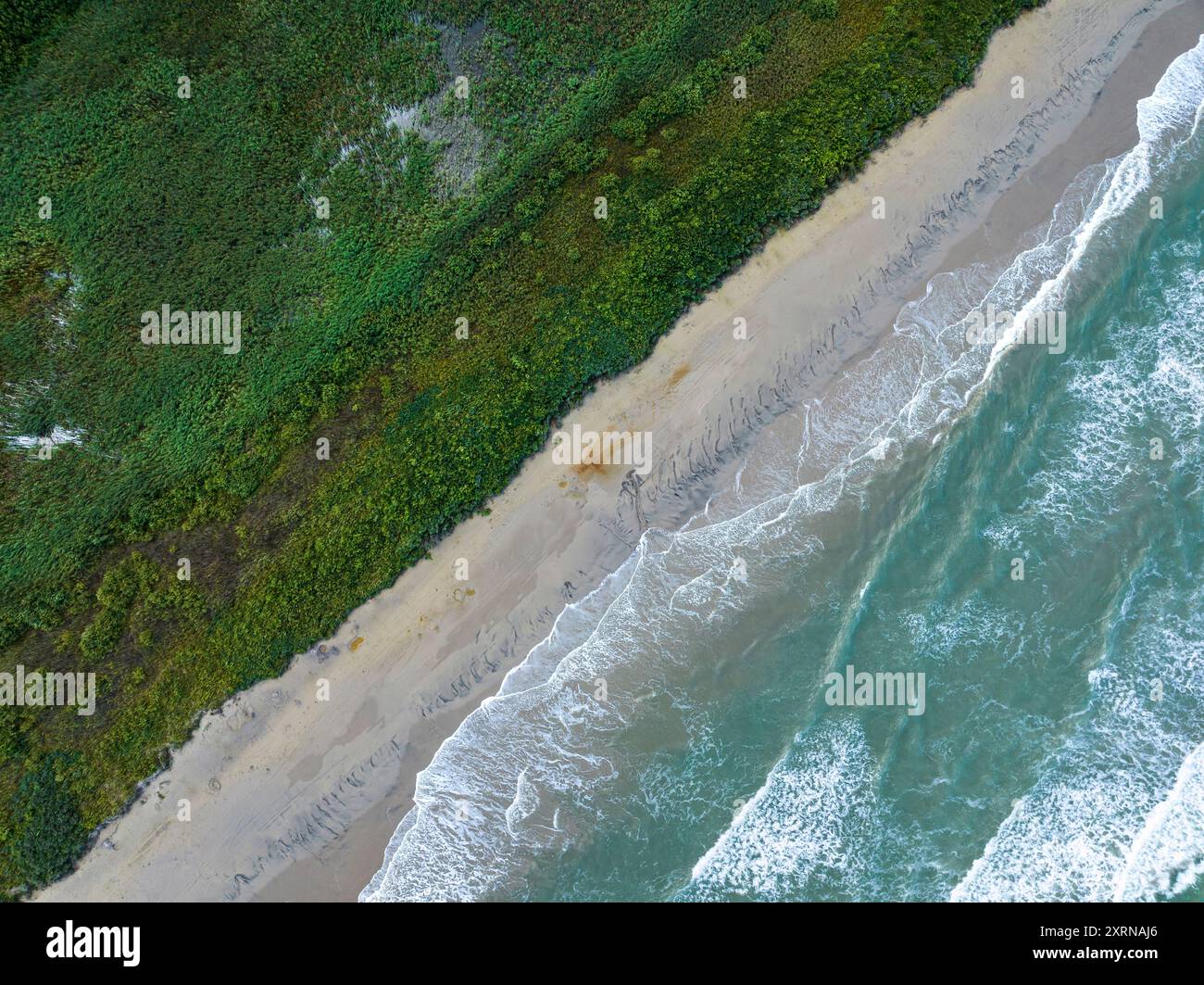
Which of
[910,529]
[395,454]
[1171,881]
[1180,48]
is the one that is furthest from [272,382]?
[1180,48]

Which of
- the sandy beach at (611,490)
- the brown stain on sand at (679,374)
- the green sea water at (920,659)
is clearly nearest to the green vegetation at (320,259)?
the sandy beach at (611,490)

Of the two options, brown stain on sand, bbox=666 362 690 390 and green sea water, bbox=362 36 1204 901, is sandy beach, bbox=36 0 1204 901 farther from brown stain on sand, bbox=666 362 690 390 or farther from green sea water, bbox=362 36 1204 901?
green sea water, bbox=362 36 1204 901

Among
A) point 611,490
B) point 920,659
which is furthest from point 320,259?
point 920,659

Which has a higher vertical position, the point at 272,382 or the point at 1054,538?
the point at 272,382
